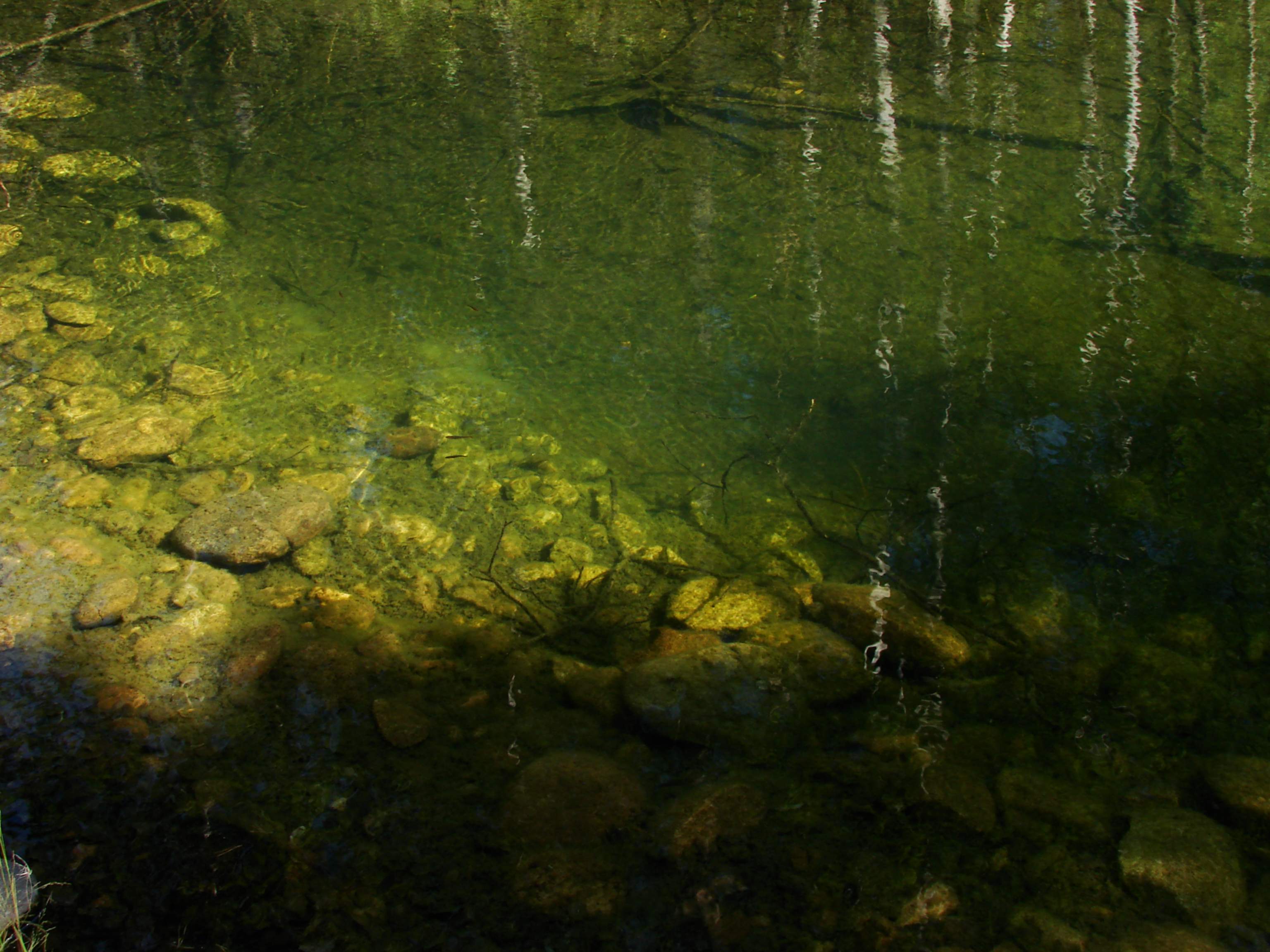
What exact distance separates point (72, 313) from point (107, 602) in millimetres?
1936

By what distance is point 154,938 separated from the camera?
153cm

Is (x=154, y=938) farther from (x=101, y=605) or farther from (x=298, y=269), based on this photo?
(x=298, y=269)

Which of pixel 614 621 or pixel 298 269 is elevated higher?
pixel 298 269

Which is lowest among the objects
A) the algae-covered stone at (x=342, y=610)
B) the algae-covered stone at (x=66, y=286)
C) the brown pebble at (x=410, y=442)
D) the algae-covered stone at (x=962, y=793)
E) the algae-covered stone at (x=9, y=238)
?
the algae-covered stone at (x=962, y=793)

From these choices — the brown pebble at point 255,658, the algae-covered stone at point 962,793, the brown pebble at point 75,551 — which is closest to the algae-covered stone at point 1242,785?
the algae-covered stone at point 962,793

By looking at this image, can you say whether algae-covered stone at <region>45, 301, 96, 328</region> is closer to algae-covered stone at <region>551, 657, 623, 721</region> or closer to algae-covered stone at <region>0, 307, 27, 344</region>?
algae-covered stone at <region>0, 307, 27, 344</region>

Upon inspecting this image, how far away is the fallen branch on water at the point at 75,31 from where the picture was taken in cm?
627

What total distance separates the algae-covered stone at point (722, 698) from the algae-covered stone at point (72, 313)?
3.06 metres

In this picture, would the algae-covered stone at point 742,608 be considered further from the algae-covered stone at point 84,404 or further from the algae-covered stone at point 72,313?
the algae-covered stone at point 72,313

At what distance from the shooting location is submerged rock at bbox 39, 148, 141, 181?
15.7ft

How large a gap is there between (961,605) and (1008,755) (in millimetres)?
590

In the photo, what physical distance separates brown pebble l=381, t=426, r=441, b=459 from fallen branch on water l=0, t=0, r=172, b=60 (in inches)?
220

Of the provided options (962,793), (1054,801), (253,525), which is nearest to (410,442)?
(253,525)

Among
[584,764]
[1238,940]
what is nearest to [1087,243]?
[1238,940]
